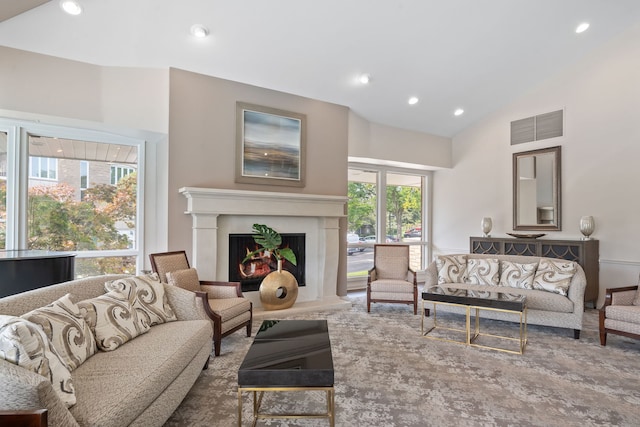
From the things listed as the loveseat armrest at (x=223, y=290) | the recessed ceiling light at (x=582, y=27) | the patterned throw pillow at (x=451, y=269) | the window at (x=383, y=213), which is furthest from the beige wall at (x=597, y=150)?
the loveseat armrest at (x=223, y=290)

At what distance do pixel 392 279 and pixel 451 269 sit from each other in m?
0.89

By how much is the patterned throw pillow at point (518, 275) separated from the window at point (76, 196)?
15.6ft

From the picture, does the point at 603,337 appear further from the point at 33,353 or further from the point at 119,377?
the point at 33,353

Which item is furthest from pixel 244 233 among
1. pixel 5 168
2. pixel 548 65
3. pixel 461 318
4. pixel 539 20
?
pixel 548 65

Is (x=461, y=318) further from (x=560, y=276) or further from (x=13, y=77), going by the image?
(x=13, y=77)

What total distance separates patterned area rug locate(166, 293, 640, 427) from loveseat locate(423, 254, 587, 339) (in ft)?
0.86

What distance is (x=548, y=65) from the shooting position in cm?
529

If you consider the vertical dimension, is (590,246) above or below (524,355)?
above

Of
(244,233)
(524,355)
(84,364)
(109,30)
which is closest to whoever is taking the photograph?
(84,364)

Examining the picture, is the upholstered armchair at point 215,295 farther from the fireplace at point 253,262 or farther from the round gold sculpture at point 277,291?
the fireplace at point 253,262

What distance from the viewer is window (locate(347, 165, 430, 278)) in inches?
251

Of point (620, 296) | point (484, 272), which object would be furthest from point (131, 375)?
point (620, 296)

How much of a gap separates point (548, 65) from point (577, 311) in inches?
148

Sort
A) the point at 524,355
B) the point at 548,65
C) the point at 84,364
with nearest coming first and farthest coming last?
1. the point at 84,364
2. the point at 524,355
3. the point at 548,65
